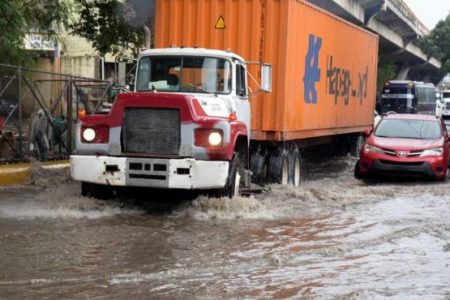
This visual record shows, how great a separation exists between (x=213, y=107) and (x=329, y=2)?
20.9 metres

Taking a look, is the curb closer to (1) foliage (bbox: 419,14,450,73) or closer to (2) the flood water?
(2) the flood water

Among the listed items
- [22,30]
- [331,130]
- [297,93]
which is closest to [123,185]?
[22,30]

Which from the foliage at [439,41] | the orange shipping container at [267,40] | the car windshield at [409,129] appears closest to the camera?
the orange shipping container at [267,40]

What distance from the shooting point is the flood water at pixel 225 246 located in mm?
6426

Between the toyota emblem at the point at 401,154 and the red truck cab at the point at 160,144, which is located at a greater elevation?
the red truck cab at the point at 160,144

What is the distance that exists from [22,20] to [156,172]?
14.4 ft

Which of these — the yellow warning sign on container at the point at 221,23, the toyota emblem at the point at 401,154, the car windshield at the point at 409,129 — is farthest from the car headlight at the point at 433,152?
the yellow warning sign on container at the point at 221,23

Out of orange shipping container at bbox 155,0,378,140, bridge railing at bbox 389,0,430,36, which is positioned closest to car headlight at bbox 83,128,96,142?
orange shipping container at bbox 155,0,378,140

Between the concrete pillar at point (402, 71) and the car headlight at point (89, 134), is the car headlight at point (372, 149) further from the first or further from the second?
the concrete pillar at point (402, 71)

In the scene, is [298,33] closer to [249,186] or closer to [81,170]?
[249,186]

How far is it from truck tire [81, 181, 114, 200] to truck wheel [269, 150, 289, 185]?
161 inches

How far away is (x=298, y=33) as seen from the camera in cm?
1394

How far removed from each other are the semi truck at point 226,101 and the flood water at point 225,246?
1.89 feet

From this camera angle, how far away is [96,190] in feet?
34.3
